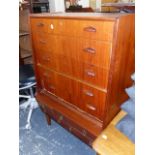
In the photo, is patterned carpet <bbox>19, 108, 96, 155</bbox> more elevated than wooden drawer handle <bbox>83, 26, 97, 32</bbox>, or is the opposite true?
wooden drawer handle <bbox>83, 26, 97, 32</bbox>

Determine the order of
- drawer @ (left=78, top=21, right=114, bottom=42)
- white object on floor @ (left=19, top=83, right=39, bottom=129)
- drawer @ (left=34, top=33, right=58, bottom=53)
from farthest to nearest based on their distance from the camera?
white object on floor @ (left=19, top=83, right=39, bottom=129)
drawer @ (left=34, top=33, right=58, bottom=53)
drawer @ (left=78, top=21, right=114, bottom=42)

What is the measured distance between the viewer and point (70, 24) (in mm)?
1054

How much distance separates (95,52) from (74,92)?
386mm

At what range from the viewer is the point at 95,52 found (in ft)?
3.24

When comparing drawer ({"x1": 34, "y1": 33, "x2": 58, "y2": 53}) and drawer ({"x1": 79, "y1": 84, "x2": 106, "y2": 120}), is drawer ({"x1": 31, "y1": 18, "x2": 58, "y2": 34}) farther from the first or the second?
drawer ({"x1": 79, "y1": 84, "x2": 106, "y2": 120})

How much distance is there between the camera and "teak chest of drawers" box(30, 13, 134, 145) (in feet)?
3.06

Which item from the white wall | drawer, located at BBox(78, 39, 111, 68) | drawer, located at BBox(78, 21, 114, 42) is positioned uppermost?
the white wall

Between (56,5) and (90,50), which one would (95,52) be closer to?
(90,50)

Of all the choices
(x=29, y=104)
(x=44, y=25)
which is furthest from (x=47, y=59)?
(x=29, y=104)

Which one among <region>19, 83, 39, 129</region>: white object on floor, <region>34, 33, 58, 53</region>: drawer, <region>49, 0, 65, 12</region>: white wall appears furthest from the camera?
<region>49, 0, 65, 12</region>: white wall

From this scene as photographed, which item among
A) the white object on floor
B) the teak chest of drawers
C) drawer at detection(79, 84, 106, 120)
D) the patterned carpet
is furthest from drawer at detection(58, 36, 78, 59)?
the patterned carpet

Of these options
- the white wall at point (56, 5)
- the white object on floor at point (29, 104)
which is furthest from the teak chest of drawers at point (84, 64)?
the white wall at point (56, 5)
